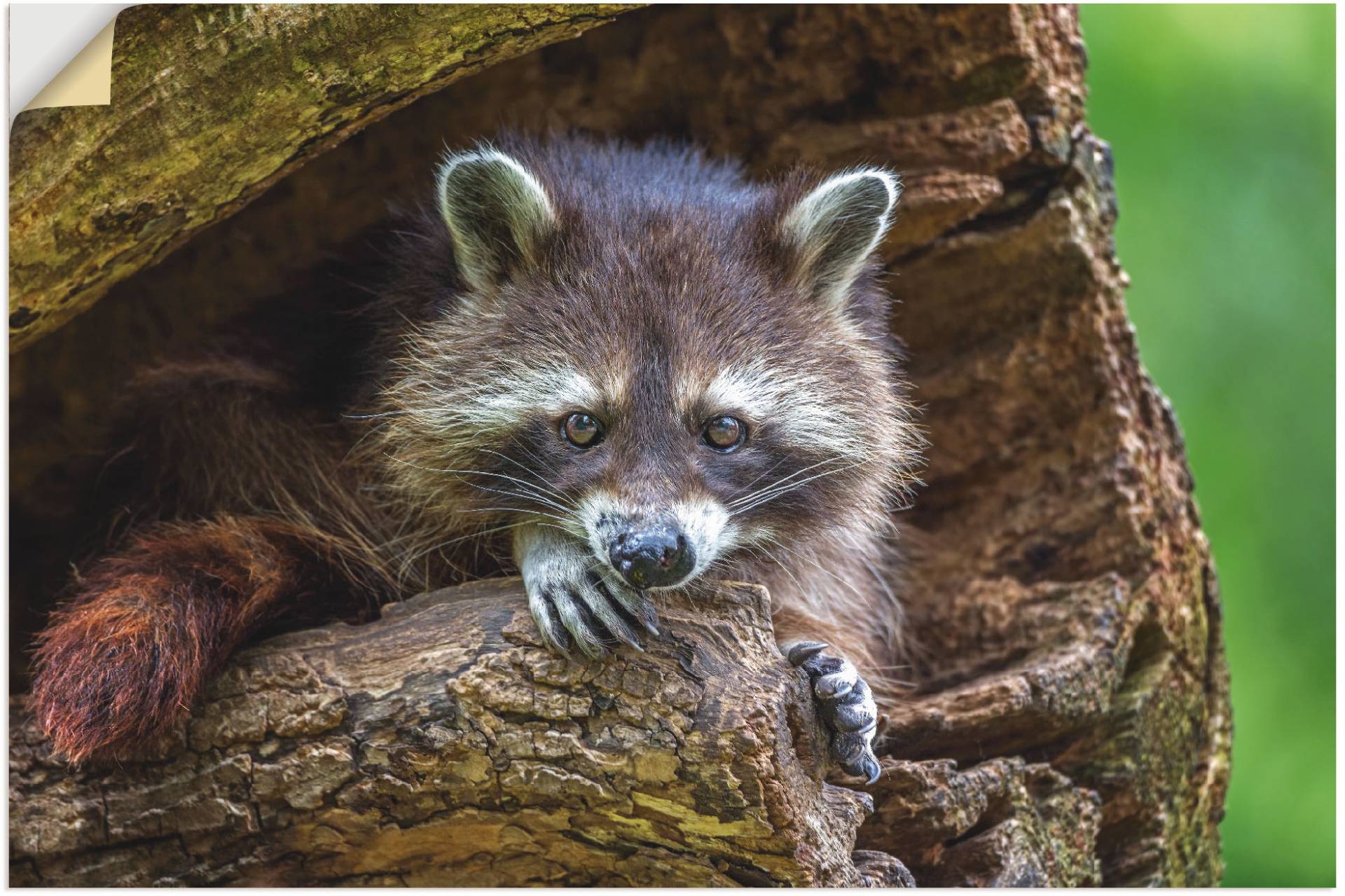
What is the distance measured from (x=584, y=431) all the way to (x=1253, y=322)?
83.0 inches

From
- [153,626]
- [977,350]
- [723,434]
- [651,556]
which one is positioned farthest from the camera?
[977,350]

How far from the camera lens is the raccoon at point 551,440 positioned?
9.21 ft

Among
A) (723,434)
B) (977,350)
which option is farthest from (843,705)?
(977,350)

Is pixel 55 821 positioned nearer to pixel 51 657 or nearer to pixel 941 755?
pixel 51 657

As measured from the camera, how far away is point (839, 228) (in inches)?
128

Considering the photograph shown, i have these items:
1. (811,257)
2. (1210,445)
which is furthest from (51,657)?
(1210,445)

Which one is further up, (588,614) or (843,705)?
(588,614)

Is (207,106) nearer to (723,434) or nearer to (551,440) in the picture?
(551,440)

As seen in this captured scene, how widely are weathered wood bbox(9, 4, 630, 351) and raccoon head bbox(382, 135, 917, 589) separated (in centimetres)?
33

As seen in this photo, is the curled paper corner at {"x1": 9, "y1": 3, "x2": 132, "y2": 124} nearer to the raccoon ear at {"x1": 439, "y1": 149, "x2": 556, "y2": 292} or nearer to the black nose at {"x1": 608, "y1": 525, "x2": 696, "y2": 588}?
the raccoon ear at {"x1": 439, "y1": 149, "x2": 556, "y2": 292}

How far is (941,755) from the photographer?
347 centimetres

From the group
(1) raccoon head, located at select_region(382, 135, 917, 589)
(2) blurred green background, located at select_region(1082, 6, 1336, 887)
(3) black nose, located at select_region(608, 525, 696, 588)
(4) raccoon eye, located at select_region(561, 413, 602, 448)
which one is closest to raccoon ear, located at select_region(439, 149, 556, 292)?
(1) raccoon head, located at select_region(382, 135, 917, 589)

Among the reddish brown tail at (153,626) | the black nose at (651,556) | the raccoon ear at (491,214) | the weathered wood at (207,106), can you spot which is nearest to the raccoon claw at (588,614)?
the black nose at (651,556)

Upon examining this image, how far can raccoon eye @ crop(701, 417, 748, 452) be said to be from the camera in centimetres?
297
